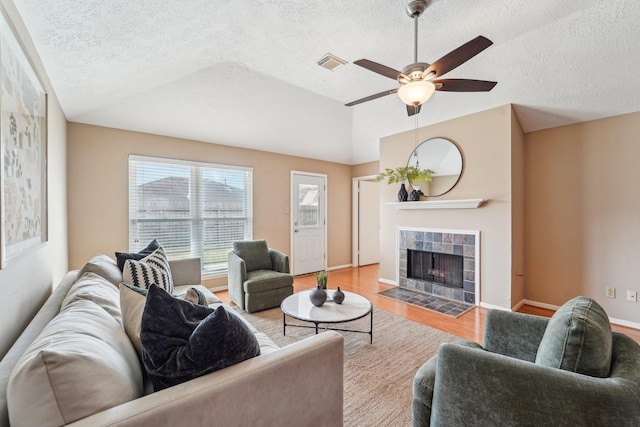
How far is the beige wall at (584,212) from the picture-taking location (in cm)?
305

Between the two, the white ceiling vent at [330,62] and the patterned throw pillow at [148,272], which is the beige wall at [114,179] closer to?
the patterned throw pillow at [148,272]

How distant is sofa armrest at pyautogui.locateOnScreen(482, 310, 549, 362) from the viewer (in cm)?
152

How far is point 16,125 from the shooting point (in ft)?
3.95

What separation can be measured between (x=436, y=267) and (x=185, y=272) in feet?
11.1

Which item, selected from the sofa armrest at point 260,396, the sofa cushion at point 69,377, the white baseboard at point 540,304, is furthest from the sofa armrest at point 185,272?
the white baseboard at point 540,304

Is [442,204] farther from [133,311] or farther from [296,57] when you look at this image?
[133,311]

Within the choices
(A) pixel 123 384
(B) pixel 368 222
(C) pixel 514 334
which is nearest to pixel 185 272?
(A) pixel 123 384

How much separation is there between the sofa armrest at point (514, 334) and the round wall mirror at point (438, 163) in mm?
2534

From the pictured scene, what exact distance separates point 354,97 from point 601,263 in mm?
3601

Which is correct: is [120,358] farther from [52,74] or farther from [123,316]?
[52,74]

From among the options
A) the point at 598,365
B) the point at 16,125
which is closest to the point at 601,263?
the point at 598,365

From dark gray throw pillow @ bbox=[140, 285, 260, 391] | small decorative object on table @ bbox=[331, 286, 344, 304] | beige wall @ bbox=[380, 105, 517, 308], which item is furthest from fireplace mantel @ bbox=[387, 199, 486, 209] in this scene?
dark gray throw pillow @ bbox=[140, 285, 260, 391]

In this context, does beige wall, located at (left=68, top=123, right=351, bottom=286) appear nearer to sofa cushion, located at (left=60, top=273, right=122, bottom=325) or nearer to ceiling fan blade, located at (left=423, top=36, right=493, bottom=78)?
sofa cushion, located at (left=60, top=273, right=122, bottom=325)

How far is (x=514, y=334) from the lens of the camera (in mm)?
1573
